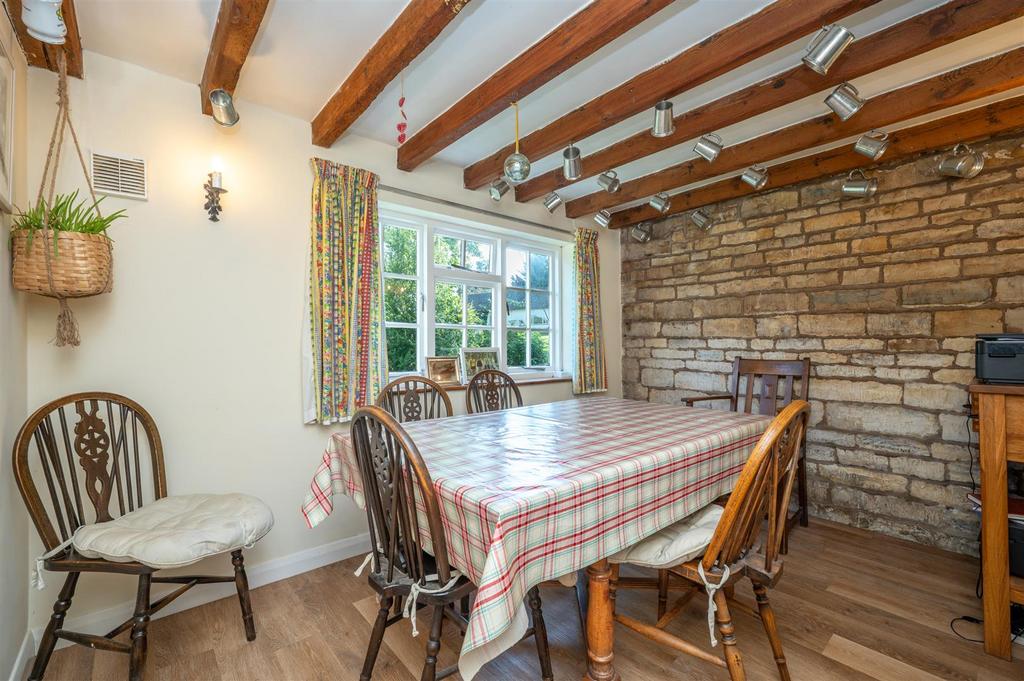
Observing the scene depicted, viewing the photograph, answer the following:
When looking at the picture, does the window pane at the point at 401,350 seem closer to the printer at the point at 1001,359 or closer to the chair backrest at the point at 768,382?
the chair backrest at the point at 768,382

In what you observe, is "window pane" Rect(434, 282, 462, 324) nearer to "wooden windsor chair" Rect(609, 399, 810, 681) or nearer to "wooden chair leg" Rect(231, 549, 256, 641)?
"wooden chair leg" Rect(231, 549, 256, 641)

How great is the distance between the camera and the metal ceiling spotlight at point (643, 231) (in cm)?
407

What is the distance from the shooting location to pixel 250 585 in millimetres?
2250

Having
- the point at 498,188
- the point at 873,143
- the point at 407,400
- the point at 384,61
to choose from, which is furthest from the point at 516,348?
the point at 873,143

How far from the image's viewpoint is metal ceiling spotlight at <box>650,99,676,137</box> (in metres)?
2.06

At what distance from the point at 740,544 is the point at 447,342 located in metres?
2.30

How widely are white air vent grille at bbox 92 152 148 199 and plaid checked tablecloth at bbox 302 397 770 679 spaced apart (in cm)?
144

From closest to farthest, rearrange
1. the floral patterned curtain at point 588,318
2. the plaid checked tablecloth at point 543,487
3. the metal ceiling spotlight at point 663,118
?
the plaid checked tablecloth at point 543,487, the metal ceiling spotlight at point 663,118, the floral patterned curtain at point 588,318

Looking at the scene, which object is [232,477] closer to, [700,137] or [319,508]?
[319,508]

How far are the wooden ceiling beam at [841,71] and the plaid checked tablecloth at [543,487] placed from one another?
150cm

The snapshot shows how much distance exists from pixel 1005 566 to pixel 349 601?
2.65 meters

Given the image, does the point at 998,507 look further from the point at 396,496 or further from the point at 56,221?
the point at 56,221

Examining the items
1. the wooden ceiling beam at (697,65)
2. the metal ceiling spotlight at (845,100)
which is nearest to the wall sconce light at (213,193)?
the wooden ceiling beam at (697,65)

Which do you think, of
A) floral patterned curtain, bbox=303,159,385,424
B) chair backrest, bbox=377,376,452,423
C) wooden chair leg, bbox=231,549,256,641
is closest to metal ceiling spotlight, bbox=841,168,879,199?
chair backrest, bbox=377,376,452,423
